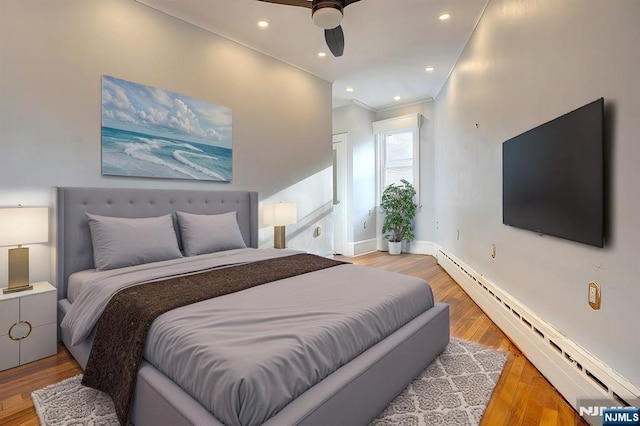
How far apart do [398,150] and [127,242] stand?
536 cm

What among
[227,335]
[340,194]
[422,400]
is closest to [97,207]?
[227,335]

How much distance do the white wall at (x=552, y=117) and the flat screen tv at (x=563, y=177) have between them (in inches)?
2.2

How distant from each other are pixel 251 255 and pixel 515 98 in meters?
2.55

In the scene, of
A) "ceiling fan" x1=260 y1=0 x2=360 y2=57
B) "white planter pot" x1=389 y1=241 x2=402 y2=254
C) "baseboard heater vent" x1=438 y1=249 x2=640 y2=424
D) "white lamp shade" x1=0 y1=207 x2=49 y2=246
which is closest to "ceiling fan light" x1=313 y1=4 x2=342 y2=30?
"ceiling fan" x1=260 y1=0 x2=360 y2=57

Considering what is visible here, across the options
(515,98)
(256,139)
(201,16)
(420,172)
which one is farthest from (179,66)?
(420,172)

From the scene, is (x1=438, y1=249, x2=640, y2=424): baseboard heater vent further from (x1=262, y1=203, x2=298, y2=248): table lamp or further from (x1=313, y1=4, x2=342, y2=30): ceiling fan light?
(x1=313, y1=4, x2=342, y2=30): ceiling fan light

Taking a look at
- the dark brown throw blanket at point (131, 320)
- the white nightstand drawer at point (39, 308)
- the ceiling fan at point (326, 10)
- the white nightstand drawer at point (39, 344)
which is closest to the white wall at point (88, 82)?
the white nightstand drawer at point (39, 308)

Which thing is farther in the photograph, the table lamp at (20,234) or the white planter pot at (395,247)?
the white planter pot at (395,247)

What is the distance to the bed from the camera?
1.16 metres

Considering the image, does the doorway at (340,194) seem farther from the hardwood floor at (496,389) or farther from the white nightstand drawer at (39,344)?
the white nightstand drawer at (39,344)

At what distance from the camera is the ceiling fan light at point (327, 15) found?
204 centimetres

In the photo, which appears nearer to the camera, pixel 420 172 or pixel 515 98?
pixel 515 98

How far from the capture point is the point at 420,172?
6.23 m

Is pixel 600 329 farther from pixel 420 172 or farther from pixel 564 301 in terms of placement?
pixel 420 172
